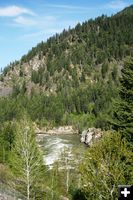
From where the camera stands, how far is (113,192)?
35.8 m

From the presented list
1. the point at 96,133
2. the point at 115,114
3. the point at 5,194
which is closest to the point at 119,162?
the point at 115,114

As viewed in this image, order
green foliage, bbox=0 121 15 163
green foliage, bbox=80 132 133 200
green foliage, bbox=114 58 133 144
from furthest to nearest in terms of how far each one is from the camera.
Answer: green foliage, bbox=0 121 15 163 < green foliage, bbox=114 58 133 144 < green foliage, bbox=80 132 133 200

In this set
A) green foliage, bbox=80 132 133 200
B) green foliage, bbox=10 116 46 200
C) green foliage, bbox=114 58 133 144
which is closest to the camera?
green foliage, bbox=80 132 133 200

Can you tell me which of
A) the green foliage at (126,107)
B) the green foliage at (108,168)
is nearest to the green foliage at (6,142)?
the green foliage at (126,107)

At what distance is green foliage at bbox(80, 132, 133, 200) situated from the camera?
35375 mm

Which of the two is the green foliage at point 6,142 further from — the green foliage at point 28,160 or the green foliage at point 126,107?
the green foliage at point 126,107

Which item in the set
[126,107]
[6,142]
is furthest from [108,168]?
[6,142]

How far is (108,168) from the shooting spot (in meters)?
35.6

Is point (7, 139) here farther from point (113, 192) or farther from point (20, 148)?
point (113, 192)

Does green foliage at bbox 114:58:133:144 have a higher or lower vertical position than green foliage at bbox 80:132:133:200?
higher

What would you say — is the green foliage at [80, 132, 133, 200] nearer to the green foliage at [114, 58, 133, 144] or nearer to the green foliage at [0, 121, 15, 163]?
the green foliage at [114, 58, 133, 144]

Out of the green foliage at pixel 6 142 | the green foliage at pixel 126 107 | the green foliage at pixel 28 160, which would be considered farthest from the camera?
the green foliage at pixel 6 142

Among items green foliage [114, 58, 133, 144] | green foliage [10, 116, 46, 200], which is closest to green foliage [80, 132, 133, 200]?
green foliage [114, 58, 133, 144]

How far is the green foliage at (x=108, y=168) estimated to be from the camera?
35375 millimetres
